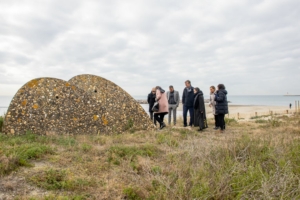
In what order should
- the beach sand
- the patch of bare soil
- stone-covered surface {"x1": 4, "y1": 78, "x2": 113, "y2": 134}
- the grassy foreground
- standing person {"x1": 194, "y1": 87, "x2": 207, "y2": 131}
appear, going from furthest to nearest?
the beach sand, standing person {"x1": 194, "y1": 87, "x2": 207, "y2": 131}, stone-covered surface {"x1": 4, "y1": 78, "x2": 113, "y2": 134}, the patch of bare soil, the grassy foreground

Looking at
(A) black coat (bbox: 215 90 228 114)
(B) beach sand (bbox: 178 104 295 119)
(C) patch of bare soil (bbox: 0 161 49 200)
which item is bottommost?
(C) patch of bare soil (bbox: 0 161 49 200)

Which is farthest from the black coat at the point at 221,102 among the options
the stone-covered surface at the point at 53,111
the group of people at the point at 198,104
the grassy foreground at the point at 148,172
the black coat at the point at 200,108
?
the stone-covered surface at the point at 53,111

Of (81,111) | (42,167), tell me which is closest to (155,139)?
(81,111)

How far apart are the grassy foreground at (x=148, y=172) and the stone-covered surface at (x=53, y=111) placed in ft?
3.03

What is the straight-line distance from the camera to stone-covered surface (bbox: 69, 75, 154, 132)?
770 centimetres

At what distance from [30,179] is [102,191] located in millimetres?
1087

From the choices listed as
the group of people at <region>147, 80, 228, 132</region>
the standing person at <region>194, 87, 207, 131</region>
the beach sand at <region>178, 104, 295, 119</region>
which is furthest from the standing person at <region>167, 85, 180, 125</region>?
the beach sand at <region>178, 104, 295, 119</region>

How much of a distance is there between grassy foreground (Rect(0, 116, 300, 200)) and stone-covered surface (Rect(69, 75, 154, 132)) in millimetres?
2245

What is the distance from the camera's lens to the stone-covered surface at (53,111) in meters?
6.45

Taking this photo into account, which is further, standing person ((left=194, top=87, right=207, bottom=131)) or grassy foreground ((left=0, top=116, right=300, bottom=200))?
standing person ((left=194, top=87, right=207, bottom=131))

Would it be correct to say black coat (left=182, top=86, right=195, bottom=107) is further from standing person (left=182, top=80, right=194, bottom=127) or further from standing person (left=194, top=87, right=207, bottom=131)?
standing person (left=194, top=87, right=207, bottom=131)

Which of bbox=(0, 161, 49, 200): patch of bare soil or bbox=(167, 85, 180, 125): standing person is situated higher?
bbox=(167, 85, 180, 125): standing person

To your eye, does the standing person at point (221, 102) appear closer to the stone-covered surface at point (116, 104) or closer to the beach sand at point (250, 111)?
the stone-covered surface at point (116, 104)

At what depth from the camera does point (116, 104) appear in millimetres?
7891
